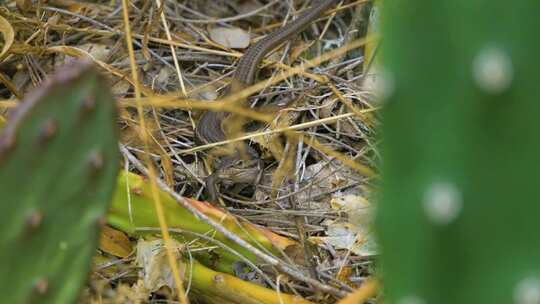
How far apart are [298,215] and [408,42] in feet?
4.91

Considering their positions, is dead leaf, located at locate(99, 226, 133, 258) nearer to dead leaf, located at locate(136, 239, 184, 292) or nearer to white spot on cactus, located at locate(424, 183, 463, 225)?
dead leaf, located at locate(136, 239, 184, 292)

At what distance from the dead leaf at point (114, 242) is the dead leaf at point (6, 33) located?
0.75 m

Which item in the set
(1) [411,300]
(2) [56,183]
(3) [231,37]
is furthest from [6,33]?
(1) [411,300]

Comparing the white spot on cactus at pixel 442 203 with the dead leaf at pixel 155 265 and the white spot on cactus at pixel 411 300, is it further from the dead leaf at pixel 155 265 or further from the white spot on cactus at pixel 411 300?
the dead leaf at pixel 155 265

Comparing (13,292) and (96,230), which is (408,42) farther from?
(13,292)

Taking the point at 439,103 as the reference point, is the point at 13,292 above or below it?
below

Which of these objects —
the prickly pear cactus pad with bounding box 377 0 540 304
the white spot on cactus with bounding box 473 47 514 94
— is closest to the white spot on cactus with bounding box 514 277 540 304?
the prickly pear cactus pad with bounding box 377 0 540 304

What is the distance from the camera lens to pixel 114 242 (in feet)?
6.92

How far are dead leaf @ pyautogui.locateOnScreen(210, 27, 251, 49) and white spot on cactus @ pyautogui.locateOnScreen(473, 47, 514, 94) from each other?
2.32 metres

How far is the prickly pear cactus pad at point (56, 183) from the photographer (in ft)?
3.58

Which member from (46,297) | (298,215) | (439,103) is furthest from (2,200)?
(298,215)

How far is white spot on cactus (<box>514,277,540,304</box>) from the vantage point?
0.90 m

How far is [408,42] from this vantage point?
80 centimetres

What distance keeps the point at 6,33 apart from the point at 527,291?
2.06m
